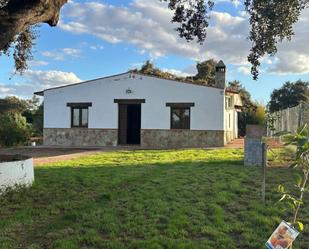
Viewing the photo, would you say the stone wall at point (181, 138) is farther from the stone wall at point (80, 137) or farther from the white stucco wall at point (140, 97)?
the stone wall at point (80, 137)

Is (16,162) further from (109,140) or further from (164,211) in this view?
(109,140)

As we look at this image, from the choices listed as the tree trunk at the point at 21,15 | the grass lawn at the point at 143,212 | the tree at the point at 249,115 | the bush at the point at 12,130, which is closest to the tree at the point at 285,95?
the tree at the point at 249,115

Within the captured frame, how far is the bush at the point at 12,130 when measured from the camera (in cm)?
2734

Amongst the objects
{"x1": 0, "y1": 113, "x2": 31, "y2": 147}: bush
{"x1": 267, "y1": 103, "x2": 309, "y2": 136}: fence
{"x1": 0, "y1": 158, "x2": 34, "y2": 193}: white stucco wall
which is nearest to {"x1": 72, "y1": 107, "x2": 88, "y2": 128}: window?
{"x1": 0, "y1": 113, "x2": 31, "y2": 147}: bush

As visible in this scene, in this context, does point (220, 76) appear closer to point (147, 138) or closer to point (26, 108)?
point (147, 138)

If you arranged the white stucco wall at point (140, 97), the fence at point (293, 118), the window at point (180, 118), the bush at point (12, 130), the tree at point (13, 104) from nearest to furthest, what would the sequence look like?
the fence at point (293, 118) → the bush at point (12, 130) → the white stucco wall at point (140, 97) → the window at point (180, 118) → the tree at point (13, 104)

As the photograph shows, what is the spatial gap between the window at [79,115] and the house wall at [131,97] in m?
0.28

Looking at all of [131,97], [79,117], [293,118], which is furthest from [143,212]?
[79,117]

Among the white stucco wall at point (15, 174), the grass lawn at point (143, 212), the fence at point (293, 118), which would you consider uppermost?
the fence at point (293, 118)

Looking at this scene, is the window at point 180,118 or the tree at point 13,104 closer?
the window at point 180,118

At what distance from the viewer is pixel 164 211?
7.98 m

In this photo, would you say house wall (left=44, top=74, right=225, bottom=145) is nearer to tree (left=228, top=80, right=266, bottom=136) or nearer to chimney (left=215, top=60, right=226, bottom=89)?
chimney (left=215, top=60, right=226, bottom=89)

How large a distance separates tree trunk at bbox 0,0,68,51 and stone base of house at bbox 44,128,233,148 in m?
18.8

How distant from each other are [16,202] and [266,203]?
4.75 metres
